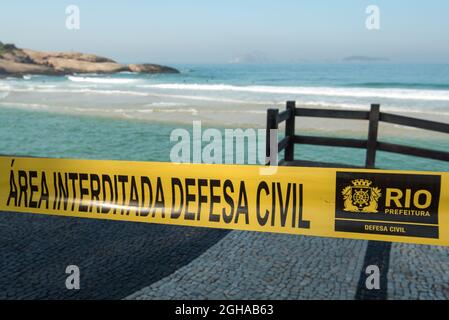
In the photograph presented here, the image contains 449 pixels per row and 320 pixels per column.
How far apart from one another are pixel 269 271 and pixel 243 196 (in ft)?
2.66

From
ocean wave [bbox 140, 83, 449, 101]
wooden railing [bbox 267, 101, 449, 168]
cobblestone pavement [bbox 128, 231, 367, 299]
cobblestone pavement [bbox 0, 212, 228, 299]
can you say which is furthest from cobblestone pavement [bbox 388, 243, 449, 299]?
ocean wave [bbox 140, 83, 449, 101]

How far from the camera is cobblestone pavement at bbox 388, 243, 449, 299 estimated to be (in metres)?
3.93

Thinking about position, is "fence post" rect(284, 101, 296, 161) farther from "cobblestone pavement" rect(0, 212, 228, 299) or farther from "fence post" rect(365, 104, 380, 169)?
"cobblestone pavement" rect(0, 212, 228, 299)

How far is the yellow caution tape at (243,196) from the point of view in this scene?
4.01 meters

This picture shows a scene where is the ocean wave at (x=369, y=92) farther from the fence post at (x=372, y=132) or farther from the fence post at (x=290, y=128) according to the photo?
the fence post at (x=290, y=128)

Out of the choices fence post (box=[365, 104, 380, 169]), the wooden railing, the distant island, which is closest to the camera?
the wooden railing

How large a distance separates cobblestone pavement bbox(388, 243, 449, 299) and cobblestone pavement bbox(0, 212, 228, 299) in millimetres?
2050

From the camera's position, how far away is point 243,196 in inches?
171

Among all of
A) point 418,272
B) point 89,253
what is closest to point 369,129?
point 418,272

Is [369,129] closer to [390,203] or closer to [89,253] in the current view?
[390,203]

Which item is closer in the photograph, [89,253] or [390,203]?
[390,203]
